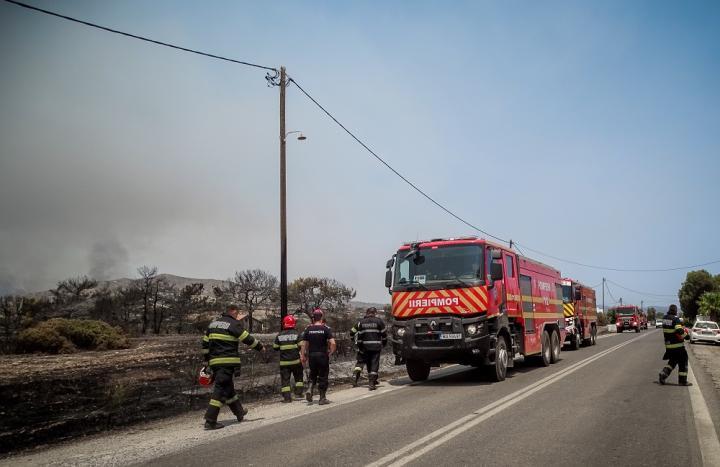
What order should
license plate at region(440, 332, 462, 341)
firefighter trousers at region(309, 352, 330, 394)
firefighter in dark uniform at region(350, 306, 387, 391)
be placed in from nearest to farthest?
firefighter trousers at region(309, 352, 330, 394)
license plate at region(440, 332, 462, 341)
firefighter in dark uniform at region(350, 306, 387, 391)

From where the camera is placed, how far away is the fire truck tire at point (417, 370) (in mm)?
12492

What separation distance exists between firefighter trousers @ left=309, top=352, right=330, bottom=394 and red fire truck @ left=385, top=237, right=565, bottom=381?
232cm

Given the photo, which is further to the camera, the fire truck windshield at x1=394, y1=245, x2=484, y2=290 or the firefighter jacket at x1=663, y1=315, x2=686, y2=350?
the fire truck windshield at x1=394, y1=245, x2=484, y2=290

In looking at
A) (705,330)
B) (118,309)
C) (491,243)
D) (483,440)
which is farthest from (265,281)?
(483,440)

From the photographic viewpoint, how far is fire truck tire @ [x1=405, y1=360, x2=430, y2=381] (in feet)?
41.0

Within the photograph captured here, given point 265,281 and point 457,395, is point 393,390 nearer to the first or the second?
point 457,395

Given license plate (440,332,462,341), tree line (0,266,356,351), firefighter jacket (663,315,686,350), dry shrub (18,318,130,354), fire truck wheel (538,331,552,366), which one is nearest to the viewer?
firefighter jacket (663,315,686,350)

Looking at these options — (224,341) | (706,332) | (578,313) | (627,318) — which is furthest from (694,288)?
(224,341)

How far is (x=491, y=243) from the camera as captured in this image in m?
12.2

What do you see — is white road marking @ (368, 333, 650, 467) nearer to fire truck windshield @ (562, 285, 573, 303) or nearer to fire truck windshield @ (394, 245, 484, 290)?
fire truck windshield @ (394, 245, 484, 290)

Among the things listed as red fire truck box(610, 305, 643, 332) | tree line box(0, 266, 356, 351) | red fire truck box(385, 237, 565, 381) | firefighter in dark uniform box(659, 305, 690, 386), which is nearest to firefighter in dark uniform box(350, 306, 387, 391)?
red fire truck box(385, 237, 565, 381)

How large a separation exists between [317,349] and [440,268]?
3.55 meters

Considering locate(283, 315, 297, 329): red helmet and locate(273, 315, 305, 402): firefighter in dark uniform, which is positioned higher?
locate(283, 315, 297, 329): red helmet

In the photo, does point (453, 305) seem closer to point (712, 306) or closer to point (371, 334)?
point (371, 334)
